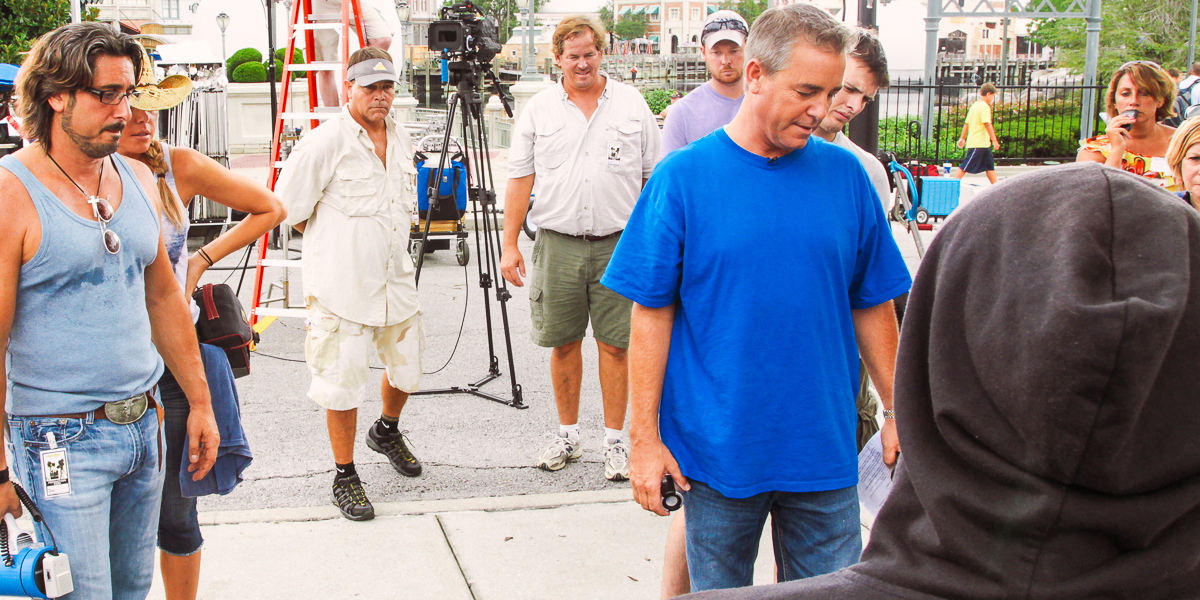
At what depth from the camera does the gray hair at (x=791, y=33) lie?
2191 millimetres

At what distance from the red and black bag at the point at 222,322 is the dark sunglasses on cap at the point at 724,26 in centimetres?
260

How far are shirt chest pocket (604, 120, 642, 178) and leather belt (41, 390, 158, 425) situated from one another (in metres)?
2.57

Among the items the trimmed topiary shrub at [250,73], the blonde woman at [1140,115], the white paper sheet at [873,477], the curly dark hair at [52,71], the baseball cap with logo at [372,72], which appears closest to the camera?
the curly dark hair at [52,71]

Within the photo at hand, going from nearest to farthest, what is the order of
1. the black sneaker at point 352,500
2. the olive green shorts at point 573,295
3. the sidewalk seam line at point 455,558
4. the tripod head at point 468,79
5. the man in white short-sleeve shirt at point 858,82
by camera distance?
the man in white short-sleeve shirt at point 858,82 → the sidewalk seam line at point 455,558 → the black sneaker at point 352,500 → the olive green shorts at point 573,295 → the tripod head at point 468,79

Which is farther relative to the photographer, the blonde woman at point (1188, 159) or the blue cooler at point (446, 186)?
the blue cooler at point (446, 186)

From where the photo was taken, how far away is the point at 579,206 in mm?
4477

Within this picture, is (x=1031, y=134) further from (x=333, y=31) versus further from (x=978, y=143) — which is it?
(x=333, y=31)

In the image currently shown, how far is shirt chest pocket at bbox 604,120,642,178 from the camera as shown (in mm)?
4508

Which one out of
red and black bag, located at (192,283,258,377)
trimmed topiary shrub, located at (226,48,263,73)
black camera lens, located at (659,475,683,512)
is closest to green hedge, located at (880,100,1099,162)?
red and black bag, located at (192,283,258,377)

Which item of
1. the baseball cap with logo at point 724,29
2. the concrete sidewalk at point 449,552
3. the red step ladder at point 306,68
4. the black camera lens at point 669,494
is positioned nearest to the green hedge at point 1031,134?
Answer: the red step ladder at point 306,68

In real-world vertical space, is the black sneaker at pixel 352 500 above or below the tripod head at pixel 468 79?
below

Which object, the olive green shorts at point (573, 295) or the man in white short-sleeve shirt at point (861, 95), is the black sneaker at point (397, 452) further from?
the man in white short-sleeve shirt at point (861, 95)

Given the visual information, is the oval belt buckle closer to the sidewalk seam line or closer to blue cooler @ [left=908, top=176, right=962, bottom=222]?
the sidewalk seam line

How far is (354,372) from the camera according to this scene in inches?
160
